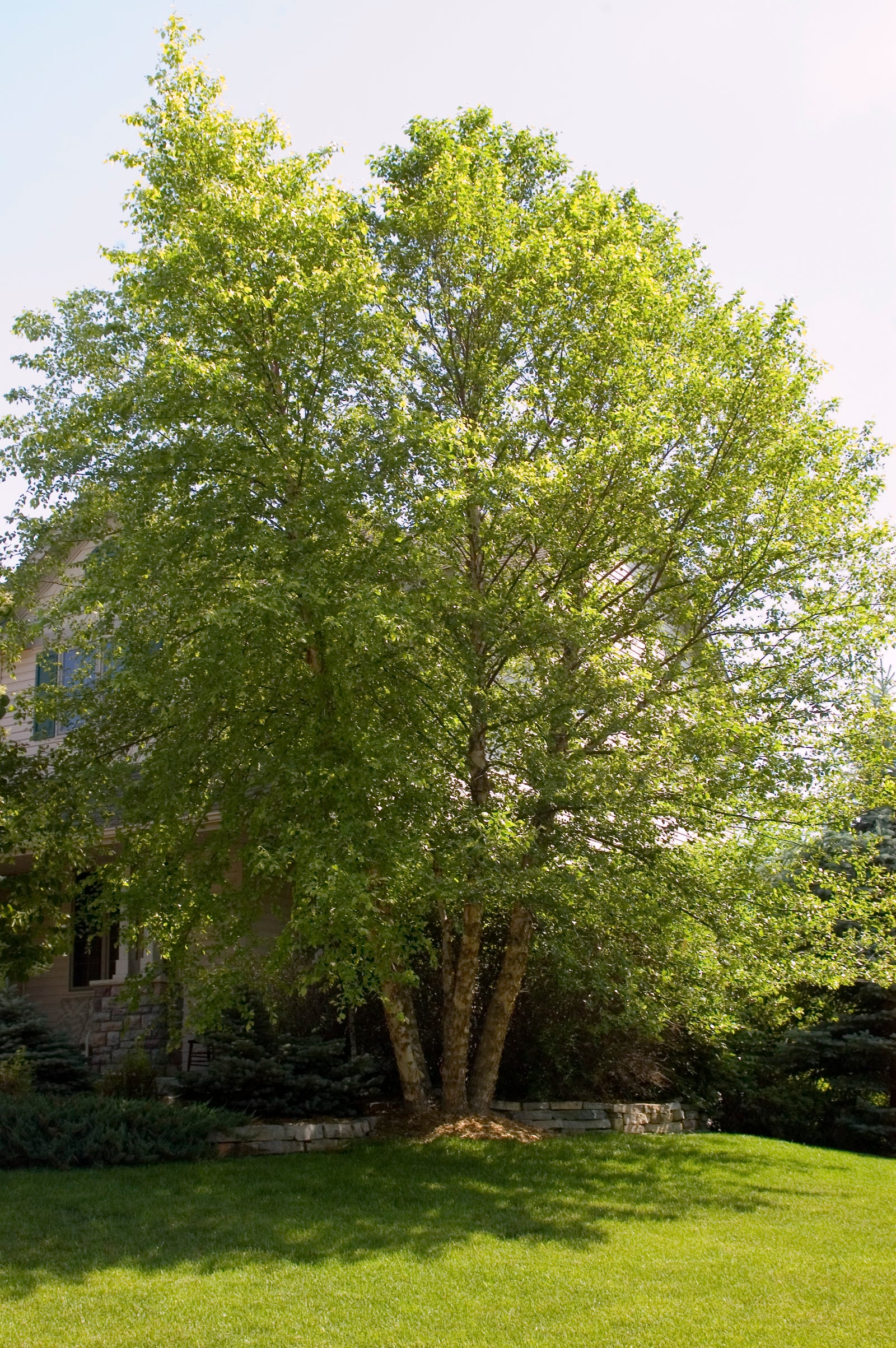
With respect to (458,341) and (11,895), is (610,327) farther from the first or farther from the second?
(11,895)

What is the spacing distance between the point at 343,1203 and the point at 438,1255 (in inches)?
60.8

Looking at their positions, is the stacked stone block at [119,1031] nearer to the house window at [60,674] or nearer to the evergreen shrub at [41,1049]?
the evergreen shrub at [41,1049]

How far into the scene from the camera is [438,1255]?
8.02m

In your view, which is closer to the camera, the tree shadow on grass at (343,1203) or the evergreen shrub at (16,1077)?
the tree shadow on grass at (343,1203)

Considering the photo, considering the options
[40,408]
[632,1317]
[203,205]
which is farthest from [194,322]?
[632,1317]

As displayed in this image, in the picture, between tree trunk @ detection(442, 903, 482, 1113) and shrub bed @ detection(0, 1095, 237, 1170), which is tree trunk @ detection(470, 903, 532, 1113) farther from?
shrub bed @ detection(0, 1095, 237, 1170)

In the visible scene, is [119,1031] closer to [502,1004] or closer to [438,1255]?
[502,1004]

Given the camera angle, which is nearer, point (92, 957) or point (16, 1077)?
point (16, 1077)

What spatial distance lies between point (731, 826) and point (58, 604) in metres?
7.13

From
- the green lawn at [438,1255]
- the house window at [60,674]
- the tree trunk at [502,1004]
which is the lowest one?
the green lawn at [438,1255]

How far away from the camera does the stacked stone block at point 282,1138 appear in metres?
11.3

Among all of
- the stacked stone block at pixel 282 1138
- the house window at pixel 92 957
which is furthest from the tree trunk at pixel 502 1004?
the house window at pixel 92 957

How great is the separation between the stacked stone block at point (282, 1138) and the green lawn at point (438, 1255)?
43cm

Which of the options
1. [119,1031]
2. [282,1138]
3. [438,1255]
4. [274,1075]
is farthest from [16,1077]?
[438,1255]
